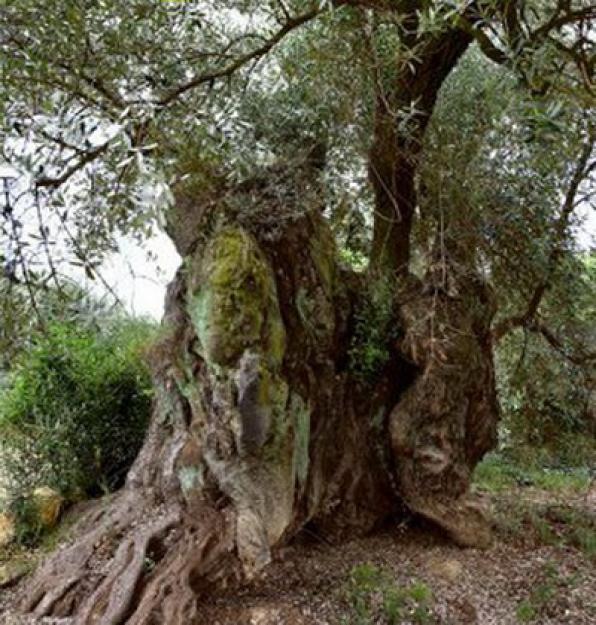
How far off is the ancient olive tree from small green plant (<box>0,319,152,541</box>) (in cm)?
69

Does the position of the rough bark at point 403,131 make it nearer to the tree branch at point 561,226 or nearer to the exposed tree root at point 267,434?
the exposed tree root at point 267,434

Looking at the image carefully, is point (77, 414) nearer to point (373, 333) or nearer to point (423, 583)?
point (373, 333)

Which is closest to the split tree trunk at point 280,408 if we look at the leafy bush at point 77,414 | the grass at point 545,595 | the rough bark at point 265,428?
the rough bark at point 265,428

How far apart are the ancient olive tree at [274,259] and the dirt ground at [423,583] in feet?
0.57

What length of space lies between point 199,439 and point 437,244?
1.96 m

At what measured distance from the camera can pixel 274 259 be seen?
3.85 metres

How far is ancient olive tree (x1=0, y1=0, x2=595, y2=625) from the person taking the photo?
8.05 feet

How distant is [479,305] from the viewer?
4.33m

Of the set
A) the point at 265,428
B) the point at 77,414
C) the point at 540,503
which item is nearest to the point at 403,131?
the point at 265,428

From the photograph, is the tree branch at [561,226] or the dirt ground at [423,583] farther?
the tree branch at [561,226]

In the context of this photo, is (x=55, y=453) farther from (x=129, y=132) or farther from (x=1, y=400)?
(x=129, y=132)

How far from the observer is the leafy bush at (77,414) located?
4.73m

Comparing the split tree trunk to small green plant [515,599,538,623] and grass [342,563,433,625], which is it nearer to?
grass [342,563,433,625]

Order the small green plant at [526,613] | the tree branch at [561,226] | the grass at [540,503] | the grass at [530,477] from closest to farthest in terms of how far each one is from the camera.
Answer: the small green plant at [526,613], the tree branch at [561,226], the grass at [540,503], the grass at [530,477]
